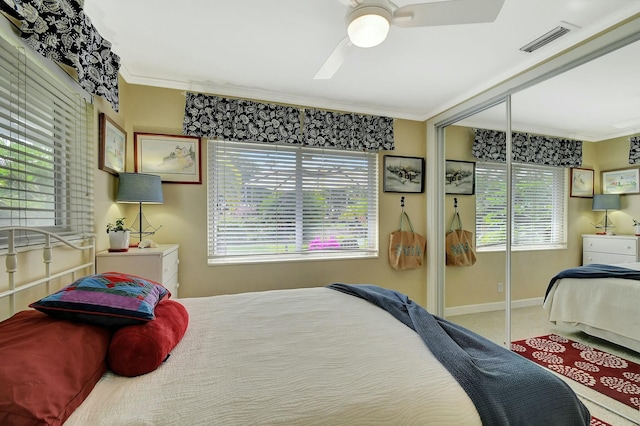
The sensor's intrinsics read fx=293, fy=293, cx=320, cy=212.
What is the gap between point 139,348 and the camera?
3.55ft

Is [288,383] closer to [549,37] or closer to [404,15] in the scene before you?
[404,15]

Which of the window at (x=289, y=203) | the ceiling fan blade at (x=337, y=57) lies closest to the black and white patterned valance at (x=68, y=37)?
the window at (x=289, y=203)

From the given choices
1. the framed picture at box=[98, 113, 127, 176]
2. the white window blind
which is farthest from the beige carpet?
the framed picture at box=[98, 113, 127, 176]

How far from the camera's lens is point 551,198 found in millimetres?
2461

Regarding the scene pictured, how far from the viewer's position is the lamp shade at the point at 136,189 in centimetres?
238

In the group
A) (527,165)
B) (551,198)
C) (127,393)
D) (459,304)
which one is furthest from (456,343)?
(459,304)

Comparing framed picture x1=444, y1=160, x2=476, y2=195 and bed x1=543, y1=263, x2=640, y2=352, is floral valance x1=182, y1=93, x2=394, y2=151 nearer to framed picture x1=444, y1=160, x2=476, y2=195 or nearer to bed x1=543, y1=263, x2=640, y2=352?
framed picture x1=444, y1=160, x2=476, y2=195

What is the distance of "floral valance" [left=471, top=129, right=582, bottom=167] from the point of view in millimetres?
2320

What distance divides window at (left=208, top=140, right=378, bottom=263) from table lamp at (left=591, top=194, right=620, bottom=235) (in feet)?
6.47

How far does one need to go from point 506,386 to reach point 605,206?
1.86 m

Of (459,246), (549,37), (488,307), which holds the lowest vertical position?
(488,307)

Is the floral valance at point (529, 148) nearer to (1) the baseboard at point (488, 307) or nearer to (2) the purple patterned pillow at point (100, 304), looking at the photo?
Result: (1) the baseboard at point (488, 307)

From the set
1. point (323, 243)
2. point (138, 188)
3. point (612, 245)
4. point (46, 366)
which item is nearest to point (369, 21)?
point (46, 366)

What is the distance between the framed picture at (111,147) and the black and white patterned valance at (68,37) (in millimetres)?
261
